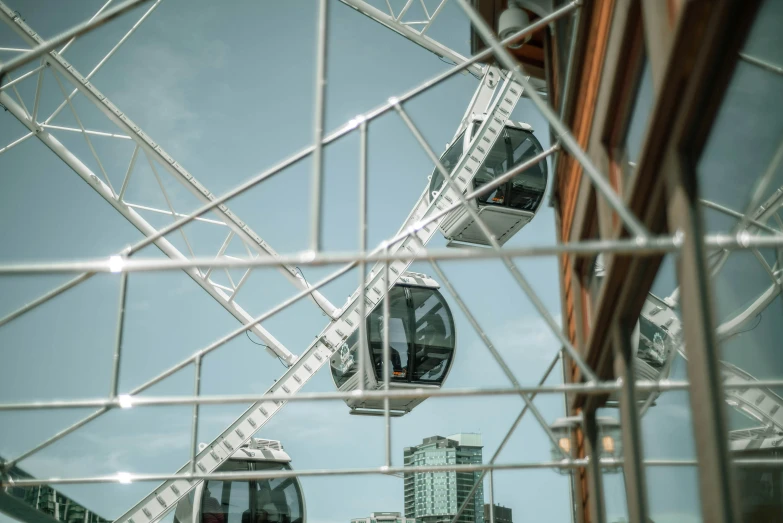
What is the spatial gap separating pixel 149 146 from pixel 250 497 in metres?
6.72

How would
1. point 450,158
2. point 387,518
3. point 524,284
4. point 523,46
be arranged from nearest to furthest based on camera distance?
1. point 524,284
2. point 523,46
3. point 450,158
4. point 387,518

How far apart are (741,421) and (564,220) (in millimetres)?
5942

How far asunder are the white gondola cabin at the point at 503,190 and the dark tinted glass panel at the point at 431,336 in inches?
62.3

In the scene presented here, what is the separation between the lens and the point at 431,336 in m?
17.8

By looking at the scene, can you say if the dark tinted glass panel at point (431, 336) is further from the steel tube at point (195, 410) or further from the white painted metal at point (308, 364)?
the steel tube at point (195, 410)

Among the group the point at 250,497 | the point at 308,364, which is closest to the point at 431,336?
the point at 308,364

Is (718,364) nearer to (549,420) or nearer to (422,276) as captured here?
(549,420)

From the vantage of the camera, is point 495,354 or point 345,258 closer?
point 345,258

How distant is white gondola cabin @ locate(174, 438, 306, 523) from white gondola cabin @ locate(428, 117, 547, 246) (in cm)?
567

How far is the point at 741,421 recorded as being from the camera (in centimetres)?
342

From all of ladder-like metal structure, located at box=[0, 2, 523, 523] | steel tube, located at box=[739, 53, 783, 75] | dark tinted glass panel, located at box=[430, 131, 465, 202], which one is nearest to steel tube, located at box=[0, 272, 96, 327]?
steel tube, located at box=[739, 53, 783, 75]

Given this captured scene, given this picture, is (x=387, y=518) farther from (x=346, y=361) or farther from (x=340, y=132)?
(x=340, y=132)

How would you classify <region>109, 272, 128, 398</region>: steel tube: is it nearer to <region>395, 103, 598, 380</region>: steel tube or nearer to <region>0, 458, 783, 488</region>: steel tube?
<region>0, 458, 783, 488</region>: steel tube

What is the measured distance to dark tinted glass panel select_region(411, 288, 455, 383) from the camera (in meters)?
17.6
